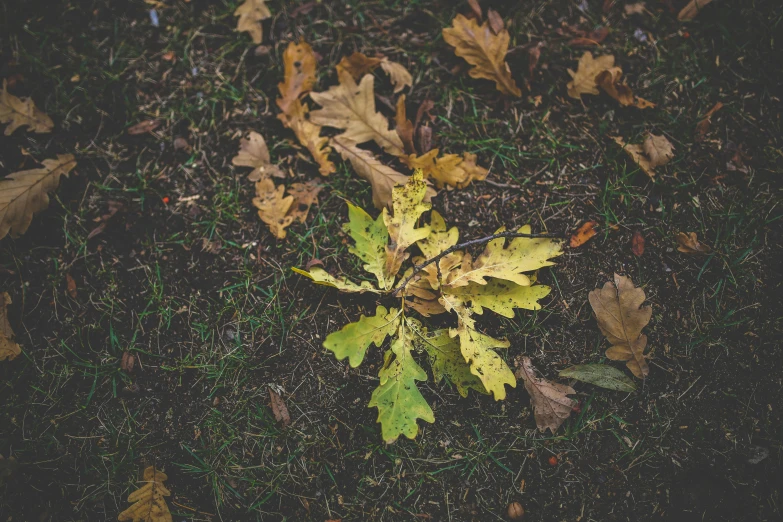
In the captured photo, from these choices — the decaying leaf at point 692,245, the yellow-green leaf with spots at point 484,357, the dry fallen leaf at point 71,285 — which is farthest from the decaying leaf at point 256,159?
the decaying leaf at point 692,245

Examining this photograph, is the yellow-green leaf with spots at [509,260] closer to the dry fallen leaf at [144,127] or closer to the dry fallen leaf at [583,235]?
the dry fallen leaf at [583,235]

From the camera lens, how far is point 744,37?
2168mm

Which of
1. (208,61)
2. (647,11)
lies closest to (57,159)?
(208,61)

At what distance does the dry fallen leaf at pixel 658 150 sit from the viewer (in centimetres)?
205

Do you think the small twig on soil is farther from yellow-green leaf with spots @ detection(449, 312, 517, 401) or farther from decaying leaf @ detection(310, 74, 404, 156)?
decaying leaf @ detection(310, 74, 404, 156)

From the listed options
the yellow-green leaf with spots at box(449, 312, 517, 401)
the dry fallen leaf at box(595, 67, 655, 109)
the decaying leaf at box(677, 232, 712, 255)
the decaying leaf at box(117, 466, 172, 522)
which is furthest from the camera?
the dry fallen leaf at box(595, 67, 655, 109)

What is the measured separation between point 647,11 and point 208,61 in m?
2.06

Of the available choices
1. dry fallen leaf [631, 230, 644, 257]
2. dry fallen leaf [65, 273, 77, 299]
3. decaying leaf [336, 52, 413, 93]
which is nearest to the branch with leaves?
dry fallen leaf [631, 230, 644, 257]

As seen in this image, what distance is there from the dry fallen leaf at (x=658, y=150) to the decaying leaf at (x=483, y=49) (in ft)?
1.94

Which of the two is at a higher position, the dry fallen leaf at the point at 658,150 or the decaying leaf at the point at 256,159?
the dry fallen leaf at the point at 658,150

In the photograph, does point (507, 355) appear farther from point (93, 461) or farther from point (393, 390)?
point (93, 461)

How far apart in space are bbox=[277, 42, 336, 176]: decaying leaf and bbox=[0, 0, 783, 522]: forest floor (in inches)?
2.8

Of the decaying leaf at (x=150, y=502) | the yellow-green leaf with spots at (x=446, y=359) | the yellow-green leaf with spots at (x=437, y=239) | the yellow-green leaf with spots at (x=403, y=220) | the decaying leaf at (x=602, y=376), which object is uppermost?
the yellow-green leaf with spots at (x=403, y=220)

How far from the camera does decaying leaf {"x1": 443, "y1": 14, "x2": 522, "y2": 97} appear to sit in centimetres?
212
